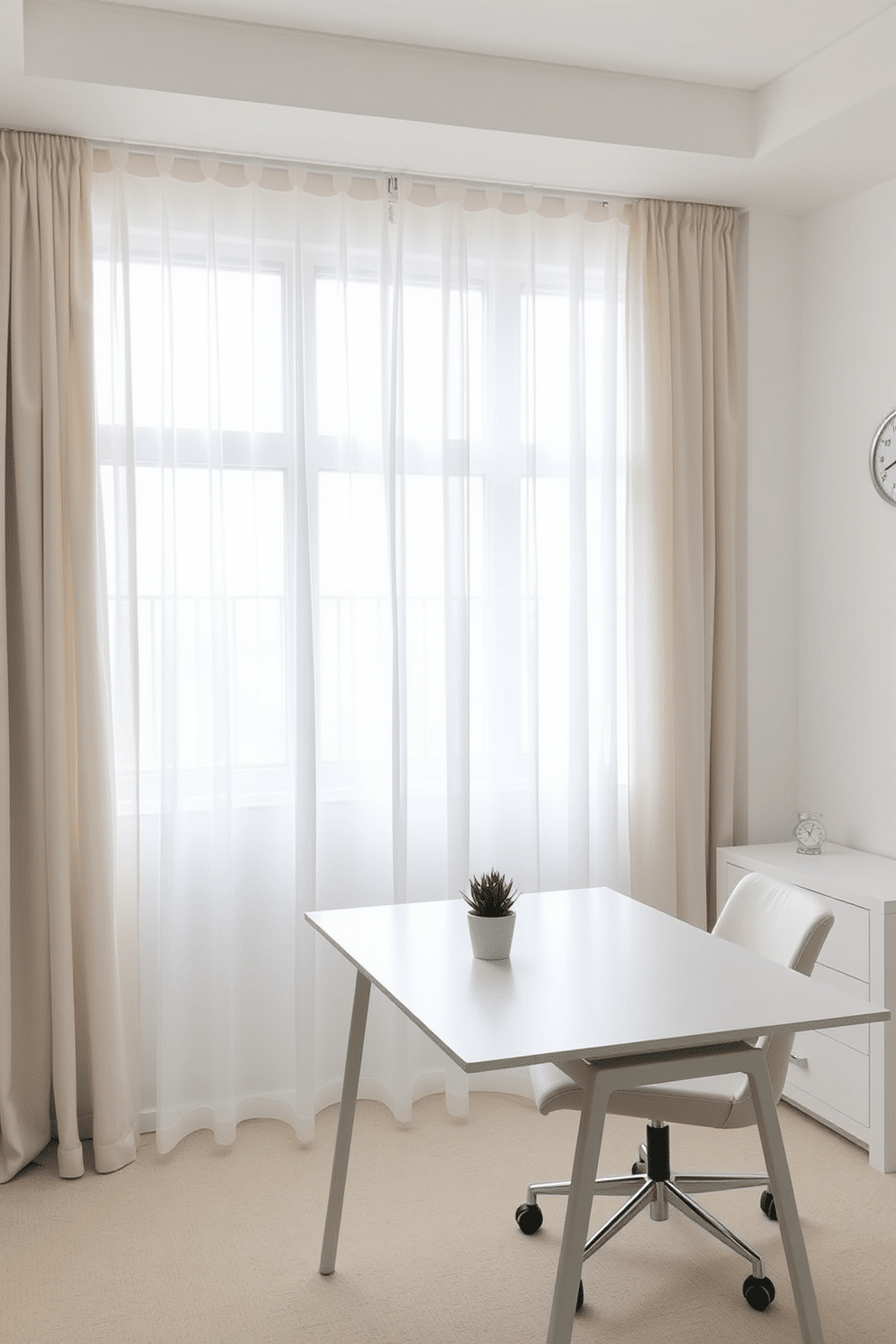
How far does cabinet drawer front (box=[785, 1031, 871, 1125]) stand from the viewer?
127 inches

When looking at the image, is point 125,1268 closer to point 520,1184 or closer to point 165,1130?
point 165,1130

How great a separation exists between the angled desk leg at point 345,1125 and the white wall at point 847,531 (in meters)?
1.81

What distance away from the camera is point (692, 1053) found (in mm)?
1991

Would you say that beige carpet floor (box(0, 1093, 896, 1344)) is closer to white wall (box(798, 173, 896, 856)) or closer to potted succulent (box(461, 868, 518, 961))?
potted succulent (box(461, 868, 518, 961))

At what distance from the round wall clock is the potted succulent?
193cm

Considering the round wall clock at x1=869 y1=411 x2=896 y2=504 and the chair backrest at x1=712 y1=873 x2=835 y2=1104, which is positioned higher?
the round wall clock at x1=869 y1=411 x2=896 y2=504

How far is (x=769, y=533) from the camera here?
398 cm

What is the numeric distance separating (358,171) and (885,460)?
178 cm

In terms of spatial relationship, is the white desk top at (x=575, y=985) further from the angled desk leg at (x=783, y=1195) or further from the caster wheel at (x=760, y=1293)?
the caster wheel at (x=760, y=1293)

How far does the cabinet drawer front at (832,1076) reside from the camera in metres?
3.22

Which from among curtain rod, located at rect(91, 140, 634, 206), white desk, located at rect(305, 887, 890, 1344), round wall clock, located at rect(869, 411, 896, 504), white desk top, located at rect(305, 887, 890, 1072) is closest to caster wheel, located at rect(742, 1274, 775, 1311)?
white desk, located at rect(305, 887, 890, 1344)

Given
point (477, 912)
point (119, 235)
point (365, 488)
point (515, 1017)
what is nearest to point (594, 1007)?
point (515, 1017)

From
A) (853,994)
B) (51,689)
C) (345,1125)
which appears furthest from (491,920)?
(51,689)

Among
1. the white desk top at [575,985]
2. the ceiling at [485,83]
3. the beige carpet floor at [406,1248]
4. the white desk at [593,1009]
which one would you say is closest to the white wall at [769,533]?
the ceiling at [485,83]
